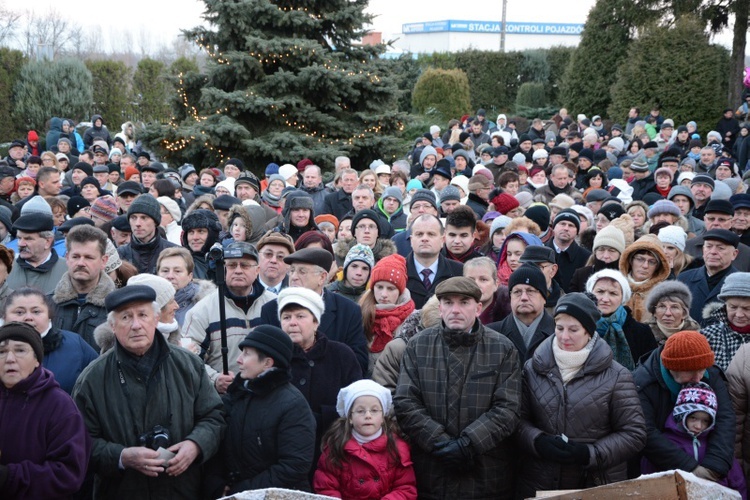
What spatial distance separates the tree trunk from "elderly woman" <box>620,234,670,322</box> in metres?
22.8

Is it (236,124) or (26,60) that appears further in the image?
(26,60)

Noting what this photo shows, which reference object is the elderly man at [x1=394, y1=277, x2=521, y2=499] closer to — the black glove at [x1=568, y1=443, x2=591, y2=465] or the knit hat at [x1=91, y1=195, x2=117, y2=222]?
the black glove at [x1=568, y1=443, x2=591, y2=465]

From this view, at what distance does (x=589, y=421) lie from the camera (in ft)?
15.7

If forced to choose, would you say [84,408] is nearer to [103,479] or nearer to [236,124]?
[103,479]

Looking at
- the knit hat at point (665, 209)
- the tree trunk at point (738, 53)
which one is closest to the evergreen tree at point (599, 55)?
the tree trunk at point (738, 53)

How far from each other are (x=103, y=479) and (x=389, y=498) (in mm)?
1613

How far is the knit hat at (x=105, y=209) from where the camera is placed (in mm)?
9148

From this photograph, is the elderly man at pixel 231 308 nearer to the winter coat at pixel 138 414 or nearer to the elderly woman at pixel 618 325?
the winter coat at pixel 138 414

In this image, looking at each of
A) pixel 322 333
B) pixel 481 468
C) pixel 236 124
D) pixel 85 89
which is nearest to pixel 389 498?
pixel 481 468

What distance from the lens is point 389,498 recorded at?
471 centimetres

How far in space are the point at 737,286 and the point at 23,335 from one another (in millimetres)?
4664

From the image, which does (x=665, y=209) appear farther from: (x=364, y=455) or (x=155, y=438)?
(x=155, y=438)

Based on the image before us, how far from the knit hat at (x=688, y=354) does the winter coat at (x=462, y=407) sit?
3.12 ft

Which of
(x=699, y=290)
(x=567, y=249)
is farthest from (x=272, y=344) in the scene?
(x=567, y=249)
